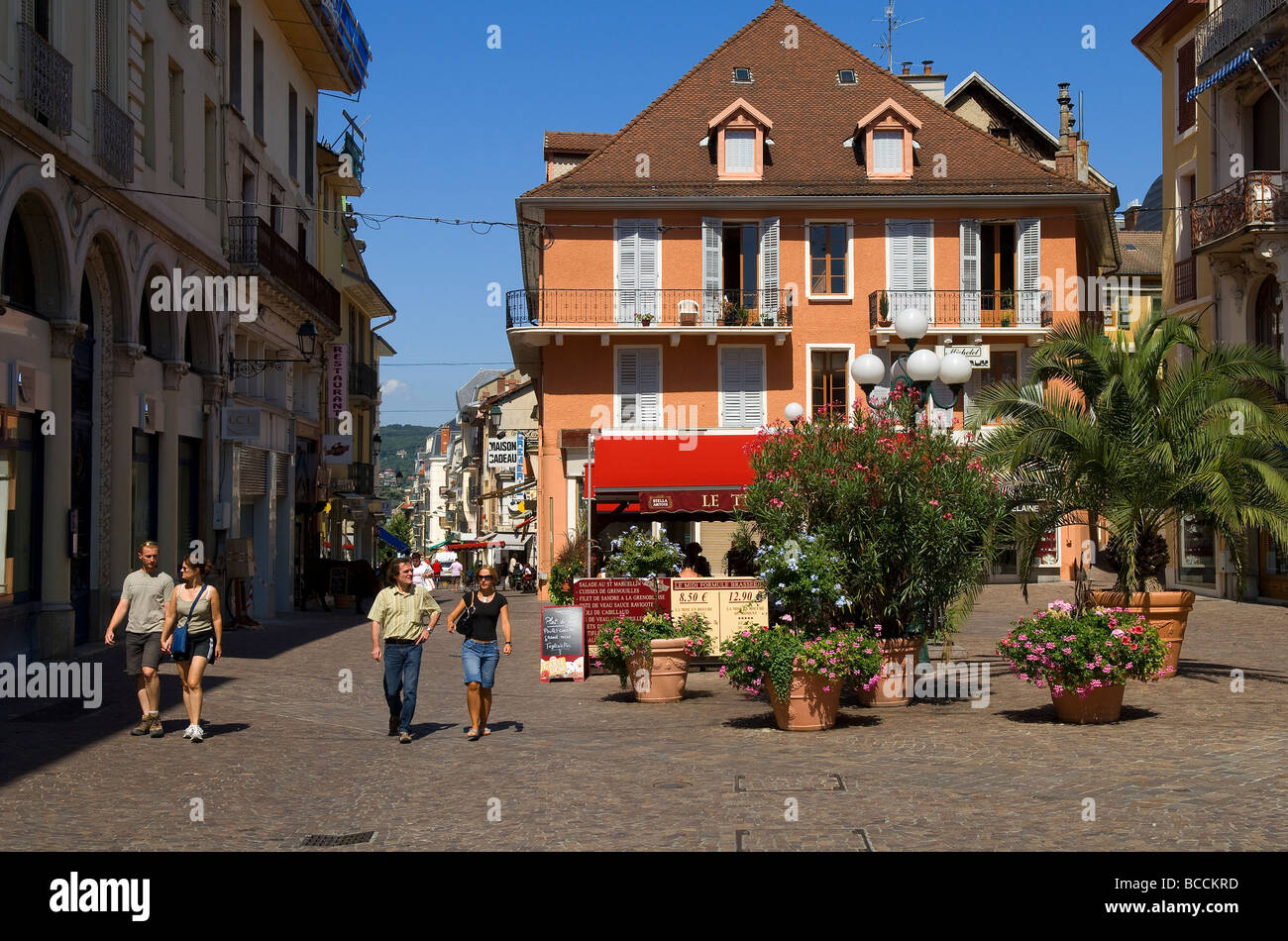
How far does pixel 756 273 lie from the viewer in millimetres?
36406

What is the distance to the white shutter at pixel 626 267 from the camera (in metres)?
35.9

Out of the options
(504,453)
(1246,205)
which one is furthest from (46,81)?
(504,453)

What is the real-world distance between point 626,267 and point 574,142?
6227 mm

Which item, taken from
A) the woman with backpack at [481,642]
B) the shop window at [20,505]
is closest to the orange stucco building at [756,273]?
the shop window at [20,505]

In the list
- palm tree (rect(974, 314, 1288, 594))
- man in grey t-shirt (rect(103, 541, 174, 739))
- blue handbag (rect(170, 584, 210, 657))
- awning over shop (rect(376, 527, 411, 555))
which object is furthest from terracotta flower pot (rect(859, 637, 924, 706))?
awning over shop (rect(376, 527, 411, 555))

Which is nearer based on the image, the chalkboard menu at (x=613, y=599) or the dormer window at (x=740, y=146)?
the chalkboard menu at (x=613, y=599)

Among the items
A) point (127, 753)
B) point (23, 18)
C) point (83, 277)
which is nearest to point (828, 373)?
point (83, 277)

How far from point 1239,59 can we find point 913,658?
21.1 metres

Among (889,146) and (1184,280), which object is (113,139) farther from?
(1184,280)

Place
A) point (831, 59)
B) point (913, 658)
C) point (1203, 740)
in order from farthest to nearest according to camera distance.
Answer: point (831, 59) → point (913, 658) → point (1203, 740)

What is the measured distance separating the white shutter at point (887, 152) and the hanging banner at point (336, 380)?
15935 millimetres

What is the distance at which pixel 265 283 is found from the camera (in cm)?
2906

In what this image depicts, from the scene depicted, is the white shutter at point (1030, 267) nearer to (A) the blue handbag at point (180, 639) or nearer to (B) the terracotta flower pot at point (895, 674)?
(B) the terracotta flower pot at point (895, 674)
